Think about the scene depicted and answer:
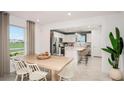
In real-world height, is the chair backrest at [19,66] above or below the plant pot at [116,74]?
above

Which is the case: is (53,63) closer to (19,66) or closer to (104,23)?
(19,66)

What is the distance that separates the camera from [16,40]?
3.88 m

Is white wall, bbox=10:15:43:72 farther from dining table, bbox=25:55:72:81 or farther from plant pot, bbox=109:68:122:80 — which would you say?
plant pot, bbox=109:68:122:80

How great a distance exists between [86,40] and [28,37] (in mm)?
4840

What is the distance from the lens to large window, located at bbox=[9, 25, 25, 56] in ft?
12.0

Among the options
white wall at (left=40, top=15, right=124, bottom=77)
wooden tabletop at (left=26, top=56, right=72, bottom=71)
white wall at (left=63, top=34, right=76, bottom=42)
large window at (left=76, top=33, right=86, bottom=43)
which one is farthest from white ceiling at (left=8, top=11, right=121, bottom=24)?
white wall at (left=63, top=34, right=76, bottom=42)

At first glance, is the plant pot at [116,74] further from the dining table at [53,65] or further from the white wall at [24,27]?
the white wall at [24,27]

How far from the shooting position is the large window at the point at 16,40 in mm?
3670

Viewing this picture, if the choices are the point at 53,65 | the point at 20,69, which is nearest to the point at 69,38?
the point at 20,69

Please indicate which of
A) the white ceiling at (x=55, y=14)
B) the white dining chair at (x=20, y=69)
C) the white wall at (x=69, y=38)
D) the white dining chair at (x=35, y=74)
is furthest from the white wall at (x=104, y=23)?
the white wall at (x=69, y=38)

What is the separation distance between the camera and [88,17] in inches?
143

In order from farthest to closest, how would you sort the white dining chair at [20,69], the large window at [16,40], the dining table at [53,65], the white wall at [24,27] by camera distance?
the large window at [16,40] < the white wall at [24,27] < the white dining chair at [20,69] < the dining table at [53,65]
